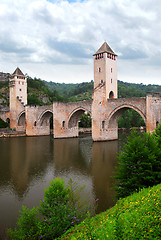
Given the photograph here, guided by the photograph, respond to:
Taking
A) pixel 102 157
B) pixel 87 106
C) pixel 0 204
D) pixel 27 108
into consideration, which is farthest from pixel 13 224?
pixel 27 108

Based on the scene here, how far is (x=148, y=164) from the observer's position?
364 inches

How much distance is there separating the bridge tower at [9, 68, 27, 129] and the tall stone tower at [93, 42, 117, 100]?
80.3 ft

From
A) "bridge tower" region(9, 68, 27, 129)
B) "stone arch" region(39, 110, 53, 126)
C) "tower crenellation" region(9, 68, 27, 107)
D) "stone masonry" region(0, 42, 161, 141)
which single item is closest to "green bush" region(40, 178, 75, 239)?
"stone masonry" region(0, 42, 161, 141)

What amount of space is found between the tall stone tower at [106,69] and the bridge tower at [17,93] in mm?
24467

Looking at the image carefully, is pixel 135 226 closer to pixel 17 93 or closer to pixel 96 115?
pixel 96 115

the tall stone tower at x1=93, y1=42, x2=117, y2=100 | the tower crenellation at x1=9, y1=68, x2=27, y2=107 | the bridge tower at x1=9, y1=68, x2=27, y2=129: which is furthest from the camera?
the bridge tower at x1=9, y1=68, x2=27, y2=129

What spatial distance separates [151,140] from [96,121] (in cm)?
2322

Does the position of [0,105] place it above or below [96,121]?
above

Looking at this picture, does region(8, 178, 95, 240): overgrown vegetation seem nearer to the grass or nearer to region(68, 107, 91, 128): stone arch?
the grass

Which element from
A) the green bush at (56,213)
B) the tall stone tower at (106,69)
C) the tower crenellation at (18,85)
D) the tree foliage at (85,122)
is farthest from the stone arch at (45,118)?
the green bush at (56,213)

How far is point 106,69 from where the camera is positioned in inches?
1289

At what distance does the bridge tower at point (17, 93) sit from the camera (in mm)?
Result: 51469

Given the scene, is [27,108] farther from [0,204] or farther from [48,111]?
[0,204]

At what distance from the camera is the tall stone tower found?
107 ft
